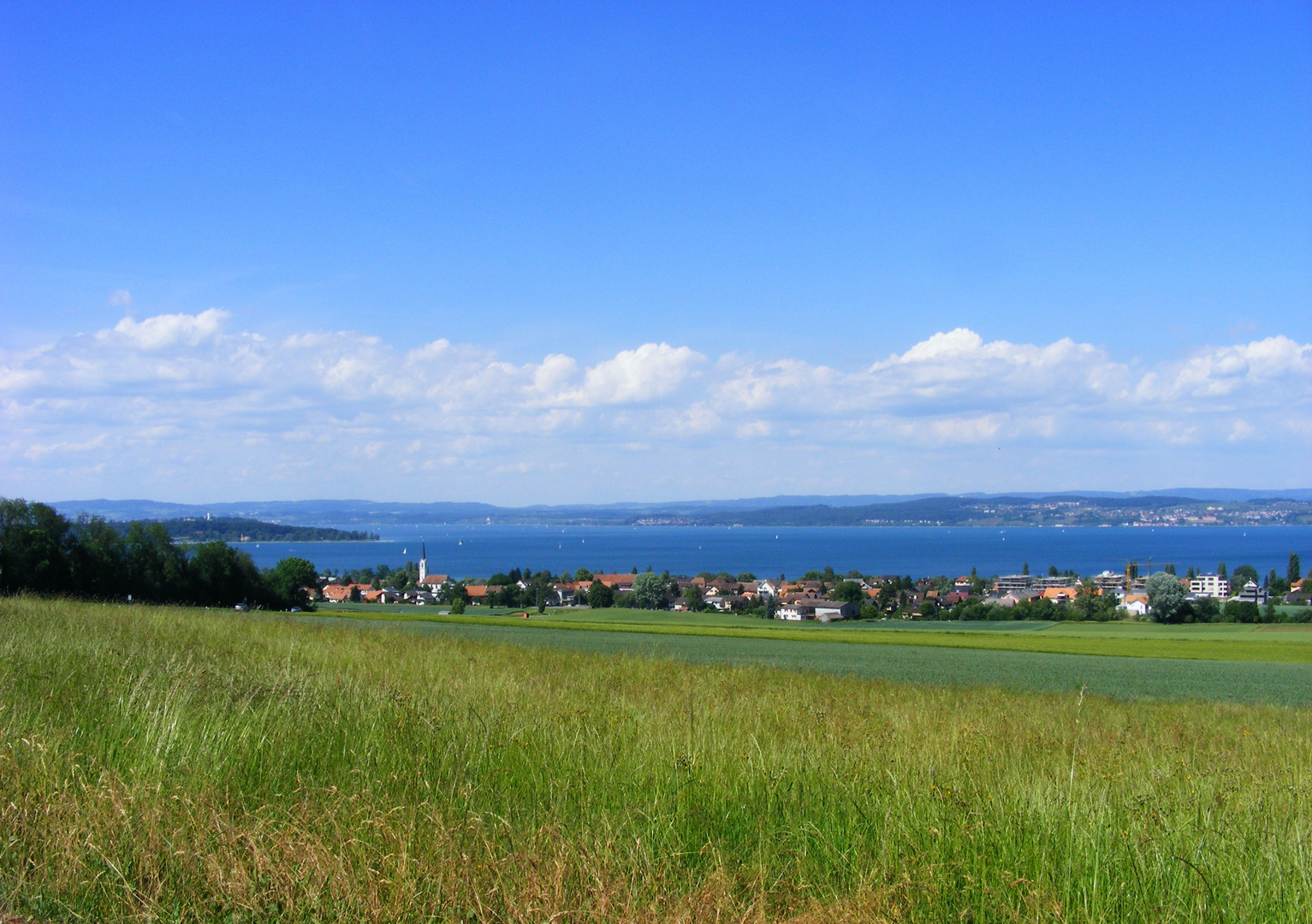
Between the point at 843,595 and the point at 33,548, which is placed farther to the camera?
the point at 843,595

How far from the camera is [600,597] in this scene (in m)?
90.2

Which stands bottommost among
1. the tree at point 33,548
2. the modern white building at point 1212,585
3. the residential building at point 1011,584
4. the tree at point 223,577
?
the residential building at point 1011,584

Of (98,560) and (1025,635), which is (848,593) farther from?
(98,560)

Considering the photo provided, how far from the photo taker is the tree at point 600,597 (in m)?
89.3

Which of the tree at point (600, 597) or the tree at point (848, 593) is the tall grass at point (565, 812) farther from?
the tree at point (848, 593)

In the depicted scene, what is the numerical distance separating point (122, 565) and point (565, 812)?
52459mm

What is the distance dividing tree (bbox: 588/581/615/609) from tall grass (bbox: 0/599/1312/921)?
82345 millimetres

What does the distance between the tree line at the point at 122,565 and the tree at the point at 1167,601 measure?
6369cm

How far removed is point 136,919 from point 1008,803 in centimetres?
415

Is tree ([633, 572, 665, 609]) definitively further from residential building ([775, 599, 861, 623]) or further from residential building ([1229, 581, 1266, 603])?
residential building ([1229, 581, 1266, 603])

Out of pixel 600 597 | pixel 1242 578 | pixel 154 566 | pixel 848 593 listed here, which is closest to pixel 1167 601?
pixel 848 593

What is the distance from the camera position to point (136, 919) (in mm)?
3164

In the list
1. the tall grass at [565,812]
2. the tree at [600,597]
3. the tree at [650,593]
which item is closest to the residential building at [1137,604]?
the tree at [650,593]

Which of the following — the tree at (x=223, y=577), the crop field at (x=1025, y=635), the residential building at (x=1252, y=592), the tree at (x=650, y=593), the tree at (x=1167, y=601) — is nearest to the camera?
the crop field at (x=1025, y=635)
